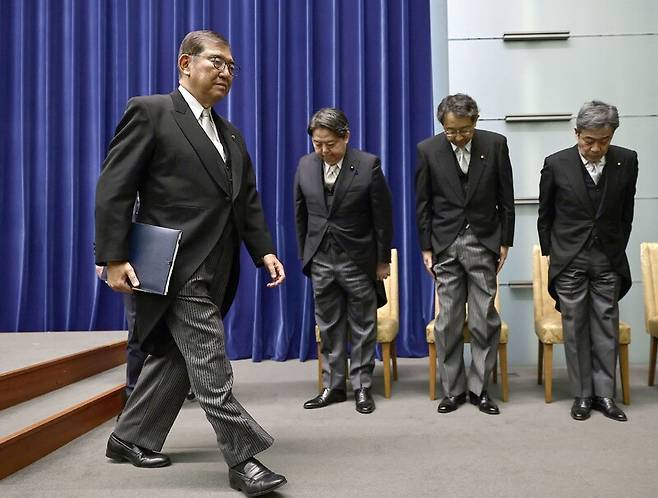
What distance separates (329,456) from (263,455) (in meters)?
0.23

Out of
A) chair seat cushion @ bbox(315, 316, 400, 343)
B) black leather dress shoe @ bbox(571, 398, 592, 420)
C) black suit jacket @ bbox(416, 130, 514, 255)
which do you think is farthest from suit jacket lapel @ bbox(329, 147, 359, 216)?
black leather dress shoe @ bbox(571, 398, 592, 420)

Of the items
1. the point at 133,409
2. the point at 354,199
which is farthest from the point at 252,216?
the point at 354,199

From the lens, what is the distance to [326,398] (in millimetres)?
3158

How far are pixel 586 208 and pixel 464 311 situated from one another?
2.27 ft

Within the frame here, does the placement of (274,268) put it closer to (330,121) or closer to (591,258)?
(330,121)

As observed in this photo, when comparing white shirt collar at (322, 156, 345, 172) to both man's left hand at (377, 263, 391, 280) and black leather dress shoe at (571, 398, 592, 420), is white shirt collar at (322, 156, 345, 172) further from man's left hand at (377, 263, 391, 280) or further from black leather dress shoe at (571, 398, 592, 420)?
black leather dress shoe at (571, 398, 592, 420)

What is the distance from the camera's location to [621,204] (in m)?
2.93

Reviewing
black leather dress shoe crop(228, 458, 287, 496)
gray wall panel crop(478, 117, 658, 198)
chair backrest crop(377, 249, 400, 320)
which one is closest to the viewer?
black leather dress shoe crop(228, 458, 287, 496)

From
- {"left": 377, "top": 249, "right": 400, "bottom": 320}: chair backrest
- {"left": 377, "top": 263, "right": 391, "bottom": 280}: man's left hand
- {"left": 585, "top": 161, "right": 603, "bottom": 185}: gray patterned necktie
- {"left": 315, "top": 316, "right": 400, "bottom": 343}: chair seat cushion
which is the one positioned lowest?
{"left": 315, "top": 316, "right": 400, "bottom": 343}: chair seat cushion

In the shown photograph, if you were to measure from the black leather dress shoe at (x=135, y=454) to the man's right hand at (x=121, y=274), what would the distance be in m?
0.61

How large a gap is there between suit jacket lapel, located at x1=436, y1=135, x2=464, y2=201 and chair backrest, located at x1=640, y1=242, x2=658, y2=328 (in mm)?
1210

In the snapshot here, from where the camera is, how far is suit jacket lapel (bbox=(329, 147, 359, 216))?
3.10 meters

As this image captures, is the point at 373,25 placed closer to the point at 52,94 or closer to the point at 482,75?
the point at 482,75

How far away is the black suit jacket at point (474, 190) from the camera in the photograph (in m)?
3.01
